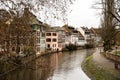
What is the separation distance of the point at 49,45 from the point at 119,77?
5292cm

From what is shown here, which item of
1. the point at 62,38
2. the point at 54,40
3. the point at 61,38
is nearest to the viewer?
the point at 54,40

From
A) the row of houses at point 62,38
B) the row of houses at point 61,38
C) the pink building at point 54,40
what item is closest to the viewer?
the row of houses at point 61,38

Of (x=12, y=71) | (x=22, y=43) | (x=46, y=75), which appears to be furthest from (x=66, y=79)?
(x=22, y=43)

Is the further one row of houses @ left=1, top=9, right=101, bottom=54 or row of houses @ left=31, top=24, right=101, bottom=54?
row of houses @ left=31, top=24, right=101, bottom=54

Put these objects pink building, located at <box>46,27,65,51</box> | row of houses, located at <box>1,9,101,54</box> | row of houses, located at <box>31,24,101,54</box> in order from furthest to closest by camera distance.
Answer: pink building, located at <box>46,27,65,51</box> → row of houses, located at <box>31,24,101,54</box> → row of houses, located at <box>1,9,101,54</box>

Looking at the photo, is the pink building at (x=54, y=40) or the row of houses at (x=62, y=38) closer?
the row of houses at (x=62, y=38)

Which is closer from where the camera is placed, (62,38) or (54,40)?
(54,40)

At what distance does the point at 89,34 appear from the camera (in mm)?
120812

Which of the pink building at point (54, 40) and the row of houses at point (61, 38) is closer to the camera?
the row of houses at point (61, 38)

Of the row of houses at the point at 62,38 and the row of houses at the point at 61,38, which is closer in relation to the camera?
→ the row of houses at the point at 61,38

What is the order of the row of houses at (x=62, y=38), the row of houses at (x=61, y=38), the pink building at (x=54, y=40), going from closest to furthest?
the row of houses at (x=61, y=38) < the row of houses at (x=62, y=38) < the pink building at (x=54, y=40)

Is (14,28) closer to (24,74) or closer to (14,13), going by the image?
(14,13)

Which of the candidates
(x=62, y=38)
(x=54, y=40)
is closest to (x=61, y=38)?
(x=62, y=38)

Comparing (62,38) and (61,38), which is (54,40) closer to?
(61,38)
